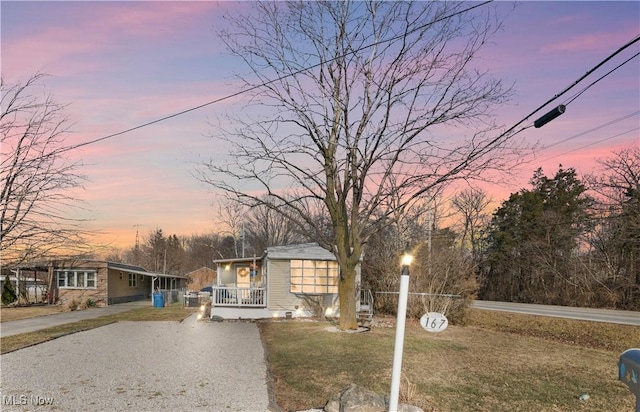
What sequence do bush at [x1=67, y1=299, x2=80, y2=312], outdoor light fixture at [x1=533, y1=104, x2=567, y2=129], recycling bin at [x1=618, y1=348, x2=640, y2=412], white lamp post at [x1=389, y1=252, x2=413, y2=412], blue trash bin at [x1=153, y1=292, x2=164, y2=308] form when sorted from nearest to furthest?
recycling bin at [x1=618, y1=348, x2=640, y2=412] < white lamp post at [x1=389, y1=252, x2=413, y2=412] < outdoor light fixture at [x1=533, y1=104, x2=567, y2=129] < bush at [x1=67, y1=299, x2=80, y2=312] < blue trash bin at [x1=153, y1=292, x2=164, y2=308]

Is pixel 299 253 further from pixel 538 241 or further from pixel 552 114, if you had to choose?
pixel 538 241

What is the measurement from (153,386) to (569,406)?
6104mm

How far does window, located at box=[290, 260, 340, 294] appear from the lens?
19672 millimetres

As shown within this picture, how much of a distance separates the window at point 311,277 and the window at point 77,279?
688 inches

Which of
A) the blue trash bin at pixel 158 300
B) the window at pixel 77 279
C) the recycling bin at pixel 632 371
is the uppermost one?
the recycling bin at pixel 632 371

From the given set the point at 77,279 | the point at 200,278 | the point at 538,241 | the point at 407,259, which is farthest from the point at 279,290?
the point at 200,278

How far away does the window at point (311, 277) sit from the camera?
19.7 meters

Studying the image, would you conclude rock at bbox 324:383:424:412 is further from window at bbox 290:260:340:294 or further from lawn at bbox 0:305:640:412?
window at bbox 290:260:340:294

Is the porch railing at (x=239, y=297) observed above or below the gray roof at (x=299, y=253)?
below

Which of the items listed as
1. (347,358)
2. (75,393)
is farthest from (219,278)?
(75,393)

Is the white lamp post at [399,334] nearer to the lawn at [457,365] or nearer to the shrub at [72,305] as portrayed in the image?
the lawn at [457,365]

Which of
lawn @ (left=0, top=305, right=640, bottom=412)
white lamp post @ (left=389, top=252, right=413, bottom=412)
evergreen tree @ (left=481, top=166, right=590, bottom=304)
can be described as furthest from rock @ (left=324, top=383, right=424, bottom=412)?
evergreen tree @ (left=481, top=166, right=590, bottom=304)

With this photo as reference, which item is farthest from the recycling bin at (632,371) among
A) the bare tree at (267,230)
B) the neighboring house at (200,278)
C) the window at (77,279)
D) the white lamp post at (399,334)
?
the neighboring house at (200,278)

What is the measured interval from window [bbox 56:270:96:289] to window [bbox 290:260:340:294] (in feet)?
57.3
